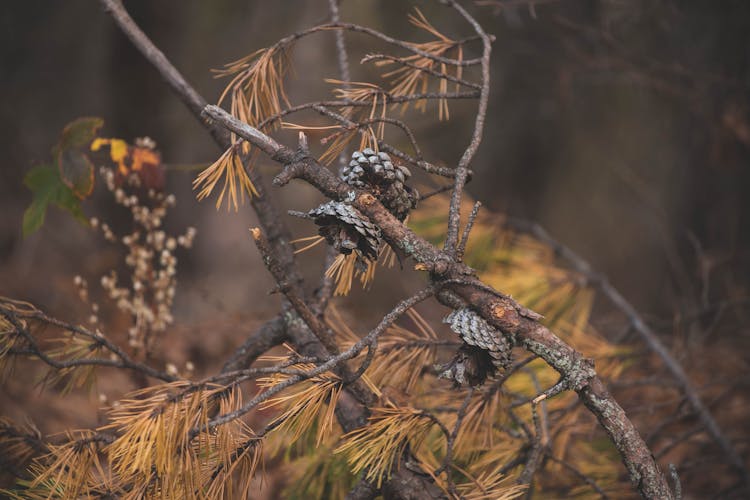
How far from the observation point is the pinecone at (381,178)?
25.2 inches

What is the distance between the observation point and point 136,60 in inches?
89.0

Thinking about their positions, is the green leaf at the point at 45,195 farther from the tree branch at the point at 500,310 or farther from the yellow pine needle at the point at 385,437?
the yellow pine needle at the point at 385,437

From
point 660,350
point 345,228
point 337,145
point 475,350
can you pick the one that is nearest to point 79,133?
point 337,145

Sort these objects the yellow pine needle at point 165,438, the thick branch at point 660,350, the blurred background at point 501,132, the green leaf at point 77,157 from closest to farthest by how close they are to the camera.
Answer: the yellow pine needle at point 165,438 < the green leaf at point 77,157 < the thick branch at point 660,350 < the blurred background at point 501,132

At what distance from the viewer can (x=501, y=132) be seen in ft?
8.73

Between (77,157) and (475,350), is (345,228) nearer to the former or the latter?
(475,350)

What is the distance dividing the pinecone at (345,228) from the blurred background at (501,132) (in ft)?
3.15

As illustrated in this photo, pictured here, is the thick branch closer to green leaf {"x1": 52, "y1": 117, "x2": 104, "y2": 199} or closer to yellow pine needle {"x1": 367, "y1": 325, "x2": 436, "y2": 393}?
yellow pine needle {"x1": 367, "y1": 325, "x2": 436, "y2": 393}

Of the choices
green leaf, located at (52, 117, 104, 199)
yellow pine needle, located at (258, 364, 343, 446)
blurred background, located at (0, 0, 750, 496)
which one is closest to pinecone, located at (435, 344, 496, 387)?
yellow pine needle, located at (258, 364, 343, 446)

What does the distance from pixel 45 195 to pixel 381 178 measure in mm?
528

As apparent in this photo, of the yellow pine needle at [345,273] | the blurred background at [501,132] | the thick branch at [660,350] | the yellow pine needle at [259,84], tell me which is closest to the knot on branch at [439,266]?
the yellow pine needle at [345,273]

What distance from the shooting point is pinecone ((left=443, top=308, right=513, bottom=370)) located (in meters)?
0.60

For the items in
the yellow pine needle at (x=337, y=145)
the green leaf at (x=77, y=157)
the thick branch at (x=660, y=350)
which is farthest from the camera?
the thick branch at (x=660, y=350)

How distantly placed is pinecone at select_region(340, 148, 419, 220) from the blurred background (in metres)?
0.93
